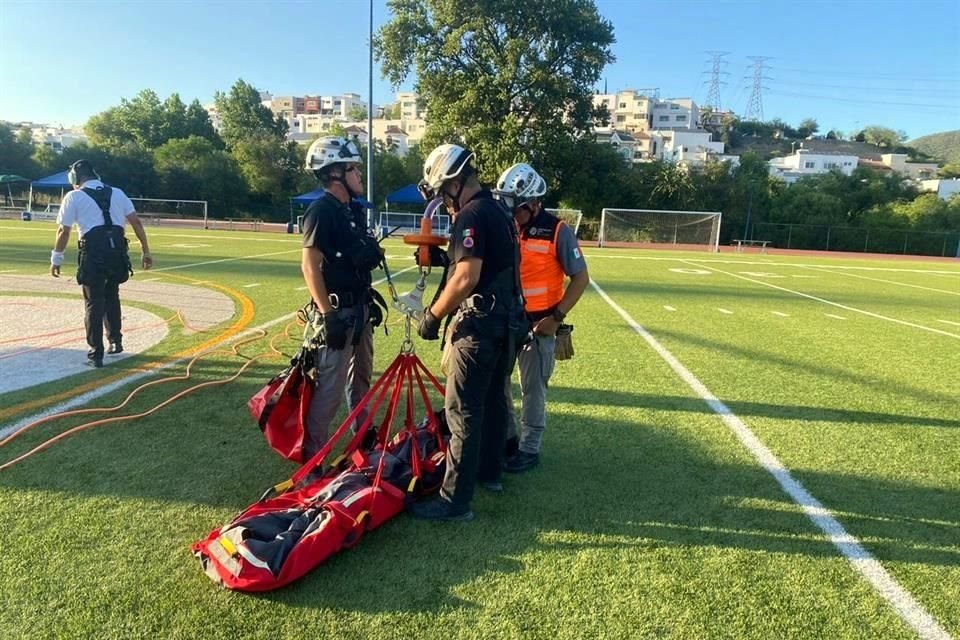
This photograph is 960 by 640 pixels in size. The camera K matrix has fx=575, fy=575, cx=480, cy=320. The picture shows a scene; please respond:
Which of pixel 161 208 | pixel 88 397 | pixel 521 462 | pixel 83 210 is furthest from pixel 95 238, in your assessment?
pixel 161 208

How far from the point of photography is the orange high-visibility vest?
12.8 feet

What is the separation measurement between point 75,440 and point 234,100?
7092 centimetres

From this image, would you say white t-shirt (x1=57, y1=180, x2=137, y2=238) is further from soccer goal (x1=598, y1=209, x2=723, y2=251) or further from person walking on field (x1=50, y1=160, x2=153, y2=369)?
soccer goal (x1=598, y1=209, x2=723, y2=251)

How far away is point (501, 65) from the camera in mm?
39062

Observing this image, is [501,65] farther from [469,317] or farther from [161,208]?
[469,317]

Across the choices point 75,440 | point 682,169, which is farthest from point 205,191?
point 75,440

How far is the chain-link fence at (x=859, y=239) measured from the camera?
41.0 metres

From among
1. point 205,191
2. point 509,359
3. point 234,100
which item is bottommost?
point 509,359

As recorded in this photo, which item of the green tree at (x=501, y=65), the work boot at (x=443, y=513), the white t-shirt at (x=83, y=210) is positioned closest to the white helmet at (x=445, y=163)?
the work boot at (x=443, y=513)

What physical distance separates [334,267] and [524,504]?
1884 mm

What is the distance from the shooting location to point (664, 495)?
142 inches

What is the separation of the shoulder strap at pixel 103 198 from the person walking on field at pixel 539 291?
429 cm

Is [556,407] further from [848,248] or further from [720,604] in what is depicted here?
[848,248]

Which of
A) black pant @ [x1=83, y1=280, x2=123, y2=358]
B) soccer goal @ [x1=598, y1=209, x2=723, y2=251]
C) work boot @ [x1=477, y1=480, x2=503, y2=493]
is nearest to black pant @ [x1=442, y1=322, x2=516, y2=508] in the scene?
work boot @ [x1=477, y1=480, x2=503, y2=493]
